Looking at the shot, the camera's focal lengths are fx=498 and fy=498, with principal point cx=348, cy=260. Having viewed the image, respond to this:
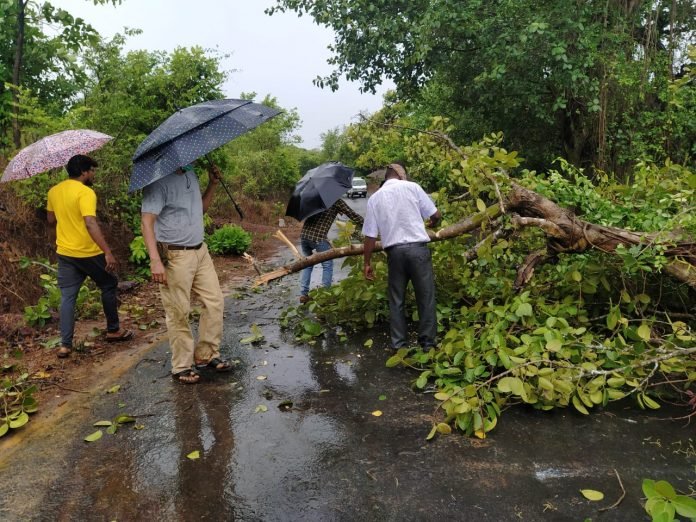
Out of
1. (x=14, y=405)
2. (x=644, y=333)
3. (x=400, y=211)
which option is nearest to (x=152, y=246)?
(x=14, y=405)

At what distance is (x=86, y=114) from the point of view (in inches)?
341

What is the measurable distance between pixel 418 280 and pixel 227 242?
6.90 metres

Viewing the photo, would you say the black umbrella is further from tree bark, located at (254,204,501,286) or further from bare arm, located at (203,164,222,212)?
tree bark, located at (254,204,501,286)

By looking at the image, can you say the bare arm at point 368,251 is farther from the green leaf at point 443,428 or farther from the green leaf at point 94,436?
the green leaf at point 94,436

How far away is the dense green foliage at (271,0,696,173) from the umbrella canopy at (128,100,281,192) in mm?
5963

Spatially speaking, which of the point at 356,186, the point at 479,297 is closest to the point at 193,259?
the point at 479,297

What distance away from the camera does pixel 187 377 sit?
433cm

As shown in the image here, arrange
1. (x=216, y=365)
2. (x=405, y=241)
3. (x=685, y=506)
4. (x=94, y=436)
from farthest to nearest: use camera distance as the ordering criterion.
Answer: (x=216, y=365)
(x=405, y=241)
(x=94, y=436)
(x=685, y=506)

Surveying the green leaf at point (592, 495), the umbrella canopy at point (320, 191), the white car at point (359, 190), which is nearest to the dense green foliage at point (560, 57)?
the umbrella canopy at point (320, 191)

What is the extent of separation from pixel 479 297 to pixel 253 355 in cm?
233

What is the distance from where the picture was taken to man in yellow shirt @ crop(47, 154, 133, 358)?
15.8ft

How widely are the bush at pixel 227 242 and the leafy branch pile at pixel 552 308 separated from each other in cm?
544

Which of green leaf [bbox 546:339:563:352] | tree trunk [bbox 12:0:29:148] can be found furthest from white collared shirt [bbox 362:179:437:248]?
tree trunk [bbox 12:0:29:148]

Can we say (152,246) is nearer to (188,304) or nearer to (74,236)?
(188,304)
